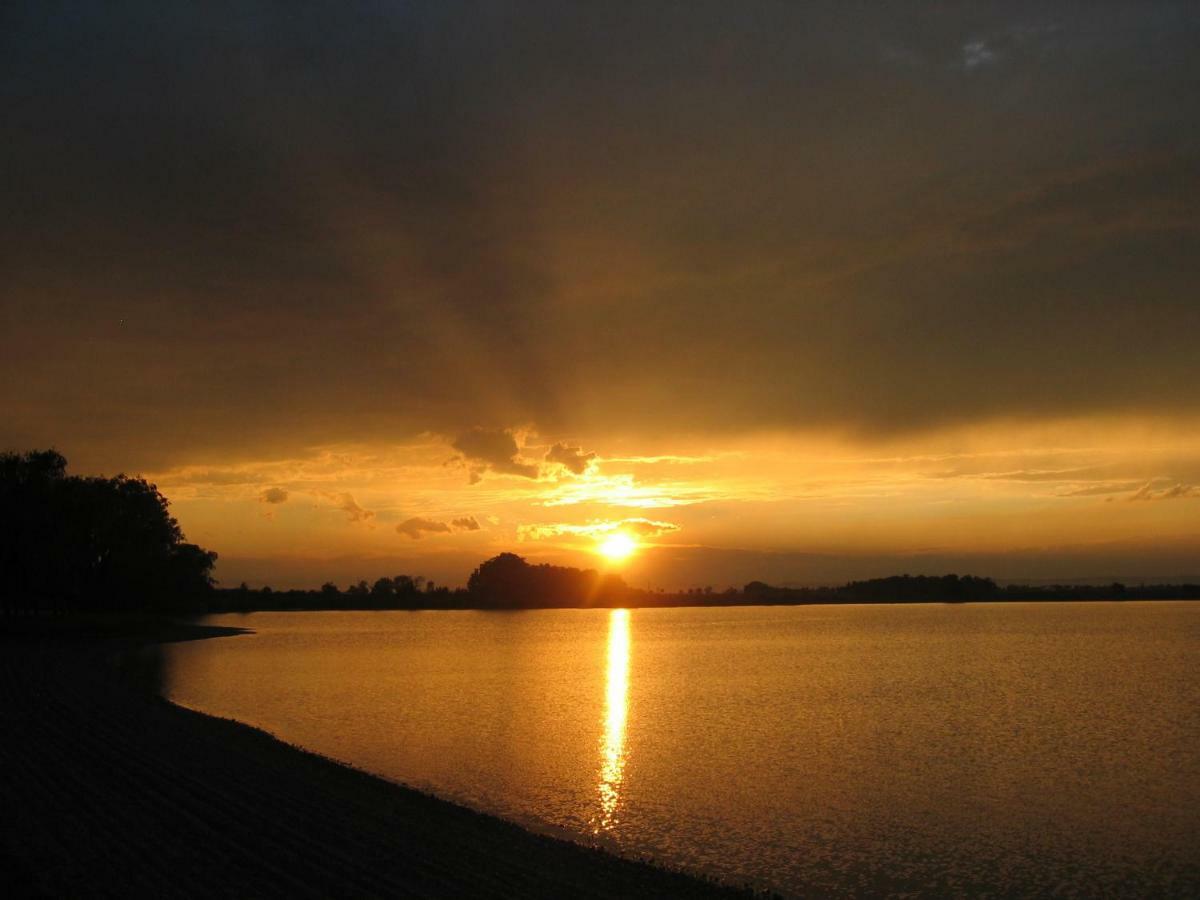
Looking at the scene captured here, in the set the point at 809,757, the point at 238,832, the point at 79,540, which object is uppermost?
the point at 79,540

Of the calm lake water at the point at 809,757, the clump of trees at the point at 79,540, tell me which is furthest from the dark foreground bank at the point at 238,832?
the clump of trees at the point at 79,540

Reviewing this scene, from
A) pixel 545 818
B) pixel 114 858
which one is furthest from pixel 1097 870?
pixel 114 858

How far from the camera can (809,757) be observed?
1171 inches

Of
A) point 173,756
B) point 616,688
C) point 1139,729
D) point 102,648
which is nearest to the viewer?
point 173,756

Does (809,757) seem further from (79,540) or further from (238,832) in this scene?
(79,540)

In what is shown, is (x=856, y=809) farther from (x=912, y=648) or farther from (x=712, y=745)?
(x=912, y=648)

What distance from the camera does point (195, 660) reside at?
65688 mm

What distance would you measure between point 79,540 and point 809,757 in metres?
77.4

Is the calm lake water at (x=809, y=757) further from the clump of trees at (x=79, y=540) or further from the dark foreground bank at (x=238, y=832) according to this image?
the clump of trees at (x=79, y=540)

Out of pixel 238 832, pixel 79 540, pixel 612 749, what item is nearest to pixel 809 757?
pixel 612 749

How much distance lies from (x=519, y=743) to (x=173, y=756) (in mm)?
12898

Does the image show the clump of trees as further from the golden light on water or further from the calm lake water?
the golden light on water

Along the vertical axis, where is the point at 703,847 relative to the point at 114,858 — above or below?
below

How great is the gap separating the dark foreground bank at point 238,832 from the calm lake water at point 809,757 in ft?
9.50
